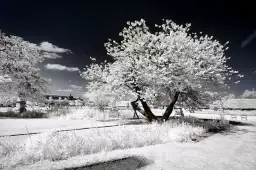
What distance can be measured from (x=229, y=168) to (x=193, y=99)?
11.3 metres

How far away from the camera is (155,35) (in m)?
15.8

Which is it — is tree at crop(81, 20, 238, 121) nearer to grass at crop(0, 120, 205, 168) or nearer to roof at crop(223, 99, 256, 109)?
grass at crop(0, 120, 205, 168)

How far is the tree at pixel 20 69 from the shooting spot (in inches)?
727

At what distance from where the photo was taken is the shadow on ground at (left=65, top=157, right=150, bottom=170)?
5502mm

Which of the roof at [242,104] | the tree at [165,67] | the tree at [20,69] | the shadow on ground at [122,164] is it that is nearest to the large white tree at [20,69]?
the tree at [20,69]

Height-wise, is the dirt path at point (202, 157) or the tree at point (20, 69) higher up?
the tree at point (20, 69)

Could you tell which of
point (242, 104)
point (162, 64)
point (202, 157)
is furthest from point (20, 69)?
point (242, 104)

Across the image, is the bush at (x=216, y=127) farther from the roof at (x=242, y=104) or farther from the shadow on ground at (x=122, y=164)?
the roof at (x=242, y=104)

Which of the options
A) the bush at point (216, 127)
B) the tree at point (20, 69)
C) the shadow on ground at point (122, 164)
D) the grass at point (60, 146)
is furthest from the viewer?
the tree at point (20, 69)

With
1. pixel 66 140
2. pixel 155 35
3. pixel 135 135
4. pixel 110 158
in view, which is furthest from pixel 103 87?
pixel 110 158

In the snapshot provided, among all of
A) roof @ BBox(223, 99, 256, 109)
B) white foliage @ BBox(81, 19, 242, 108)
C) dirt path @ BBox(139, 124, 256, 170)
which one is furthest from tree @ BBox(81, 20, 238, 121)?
roof @ BBox(223, 99, 256, 109)

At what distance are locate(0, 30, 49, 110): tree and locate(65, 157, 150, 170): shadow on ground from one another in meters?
16.2

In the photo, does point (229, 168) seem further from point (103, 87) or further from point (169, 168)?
point (103, 87)

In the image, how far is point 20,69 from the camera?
2200 cm
